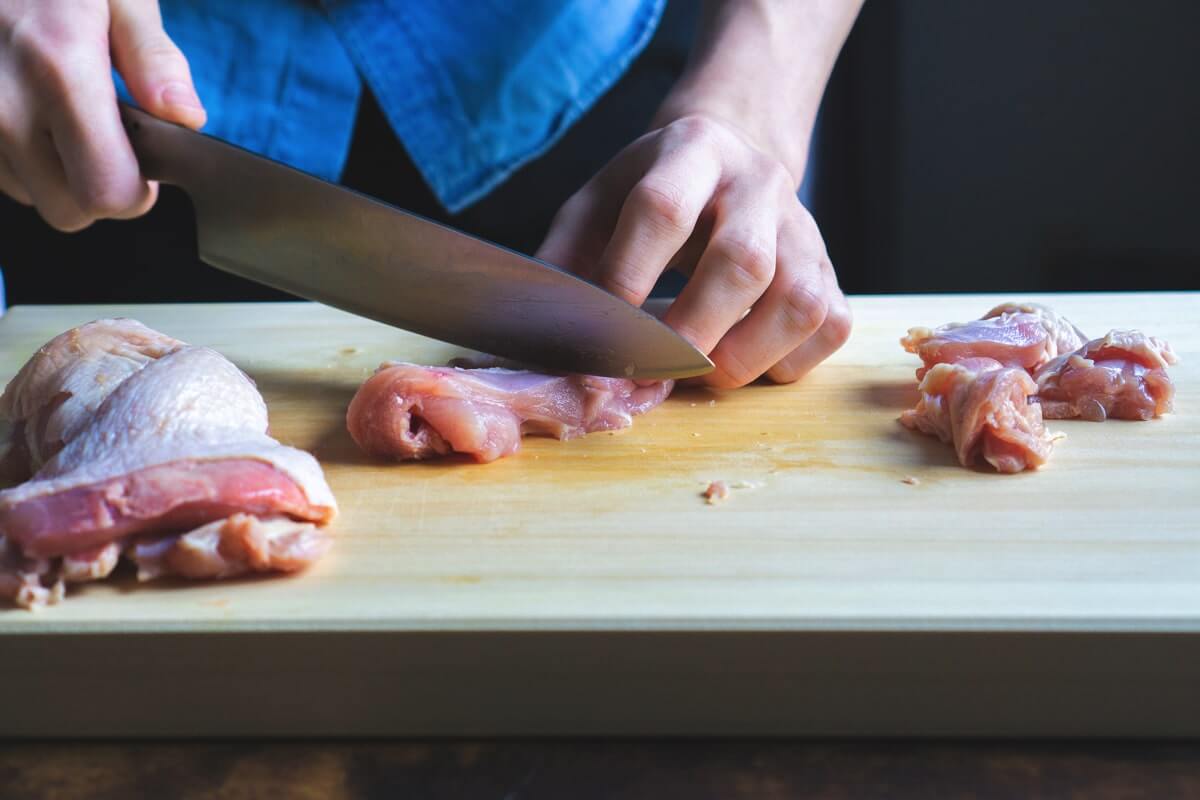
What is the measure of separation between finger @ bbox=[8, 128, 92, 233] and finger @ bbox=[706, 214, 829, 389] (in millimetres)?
1382

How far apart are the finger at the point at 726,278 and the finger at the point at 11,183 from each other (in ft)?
4.72

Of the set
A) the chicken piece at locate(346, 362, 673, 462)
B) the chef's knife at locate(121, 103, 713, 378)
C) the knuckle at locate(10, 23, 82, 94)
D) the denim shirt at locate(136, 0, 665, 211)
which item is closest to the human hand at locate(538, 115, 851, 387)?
the chef's knife at locate(121, 103, 713, 378)

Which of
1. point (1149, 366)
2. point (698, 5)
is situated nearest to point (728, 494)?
point (1149, 366)

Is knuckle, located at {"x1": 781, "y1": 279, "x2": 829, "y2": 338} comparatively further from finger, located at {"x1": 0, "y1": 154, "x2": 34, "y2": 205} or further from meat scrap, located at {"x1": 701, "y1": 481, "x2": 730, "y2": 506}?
finger, located at {"x1": 0, "y1": 154, "x2": 34, "y2": 205}

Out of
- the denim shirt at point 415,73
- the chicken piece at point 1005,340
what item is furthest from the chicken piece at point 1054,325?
the denim shirt at point 415,73

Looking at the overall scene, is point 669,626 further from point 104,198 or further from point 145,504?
point 104,198

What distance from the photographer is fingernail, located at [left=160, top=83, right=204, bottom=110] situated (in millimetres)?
2244

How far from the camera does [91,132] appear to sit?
217 cm

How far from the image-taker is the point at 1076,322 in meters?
2.66

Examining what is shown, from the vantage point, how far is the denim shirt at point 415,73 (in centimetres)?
295

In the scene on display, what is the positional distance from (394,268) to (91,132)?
2.08 ft

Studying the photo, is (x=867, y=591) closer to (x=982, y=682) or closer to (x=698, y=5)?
(x=982, y=682)

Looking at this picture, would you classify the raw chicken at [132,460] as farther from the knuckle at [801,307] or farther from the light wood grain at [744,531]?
the knuckle at [801,307]

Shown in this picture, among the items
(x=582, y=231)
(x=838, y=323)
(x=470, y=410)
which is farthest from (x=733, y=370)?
(x=470, y=410)
